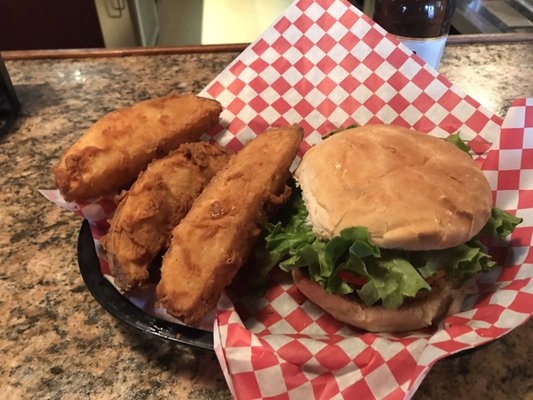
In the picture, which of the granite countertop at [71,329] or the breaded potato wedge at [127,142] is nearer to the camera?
the granite countertop at [71,329]

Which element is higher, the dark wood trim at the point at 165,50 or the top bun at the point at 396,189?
the top bun at the point at 396,189

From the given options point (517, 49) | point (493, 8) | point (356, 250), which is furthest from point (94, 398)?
point (493, 8)

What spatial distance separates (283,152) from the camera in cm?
136

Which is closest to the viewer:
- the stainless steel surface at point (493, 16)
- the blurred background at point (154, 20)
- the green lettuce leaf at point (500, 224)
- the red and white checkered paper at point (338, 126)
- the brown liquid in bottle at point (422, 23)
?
the red and white checkered paper at point (338, 126)

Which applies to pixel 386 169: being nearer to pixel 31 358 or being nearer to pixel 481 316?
pixel 481 316

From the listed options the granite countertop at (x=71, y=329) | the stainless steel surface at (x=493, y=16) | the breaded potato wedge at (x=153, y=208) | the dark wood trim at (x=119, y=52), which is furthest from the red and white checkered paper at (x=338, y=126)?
the stainless steel surface at (x=493, y=16)

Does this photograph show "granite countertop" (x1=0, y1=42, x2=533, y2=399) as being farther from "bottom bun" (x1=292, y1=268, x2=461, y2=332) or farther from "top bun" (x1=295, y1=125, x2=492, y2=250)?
"top bun" (x1=295, y1=125, x2=492, y2=250)

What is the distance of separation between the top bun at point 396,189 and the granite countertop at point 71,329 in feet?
0.91

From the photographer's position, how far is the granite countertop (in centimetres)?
109

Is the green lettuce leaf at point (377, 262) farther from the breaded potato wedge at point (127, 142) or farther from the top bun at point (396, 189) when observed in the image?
the breaded potato wedge at point (127, 142)

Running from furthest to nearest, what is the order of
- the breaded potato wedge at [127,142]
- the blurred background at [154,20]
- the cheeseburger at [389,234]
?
the blurred background at [154,20] → the breaded potato wedge at [127,142] → the cheeseburger at [389,234]

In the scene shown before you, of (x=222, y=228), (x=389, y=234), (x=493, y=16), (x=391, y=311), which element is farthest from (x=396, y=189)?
(x=493, y=16)

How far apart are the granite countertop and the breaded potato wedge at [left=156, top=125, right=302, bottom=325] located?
0.15 metres

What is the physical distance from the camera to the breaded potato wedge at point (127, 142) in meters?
1.35
